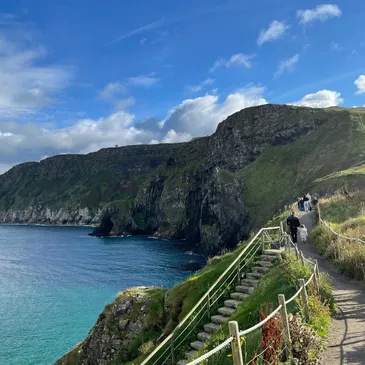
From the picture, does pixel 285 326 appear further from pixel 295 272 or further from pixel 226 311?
pixel 226 311

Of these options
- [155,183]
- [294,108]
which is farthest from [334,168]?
[155,183]

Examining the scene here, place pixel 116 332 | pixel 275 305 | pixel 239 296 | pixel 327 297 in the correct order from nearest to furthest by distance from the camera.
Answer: pixel 275 305, pixel 327 297, pixel 239 296, pixel 116 332

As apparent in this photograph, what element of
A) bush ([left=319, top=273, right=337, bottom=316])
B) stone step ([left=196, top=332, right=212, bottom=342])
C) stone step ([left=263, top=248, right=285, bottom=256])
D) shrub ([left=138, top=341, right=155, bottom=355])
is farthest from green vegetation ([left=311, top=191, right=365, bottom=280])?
shrub ([left=138, top=341, right=155, bottom=355])

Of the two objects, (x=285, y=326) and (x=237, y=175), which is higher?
(x=237, y=175)

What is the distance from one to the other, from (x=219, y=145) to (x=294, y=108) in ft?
113

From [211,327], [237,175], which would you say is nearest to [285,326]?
[211,327]

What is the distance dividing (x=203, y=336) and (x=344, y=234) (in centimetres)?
1272

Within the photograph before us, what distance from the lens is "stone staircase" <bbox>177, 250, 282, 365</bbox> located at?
14.9 meters

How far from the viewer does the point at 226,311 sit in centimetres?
1605

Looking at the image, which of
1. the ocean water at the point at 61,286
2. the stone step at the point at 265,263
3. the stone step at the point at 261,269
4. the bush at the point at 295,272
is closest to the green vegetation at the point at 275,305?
the bush at the point at 295,272

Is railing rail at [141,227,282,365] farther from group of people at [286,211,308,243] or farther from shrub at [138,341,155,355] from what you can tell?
group of people at [286,211,308,243]

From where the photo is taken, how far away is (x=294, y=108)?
5536 inches

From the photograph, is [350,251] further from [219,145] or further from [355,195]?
[219,145]

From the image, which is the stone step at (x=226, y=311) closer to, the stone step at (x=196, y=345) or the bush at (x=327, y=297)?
the stone step at (x=196, y=345)
